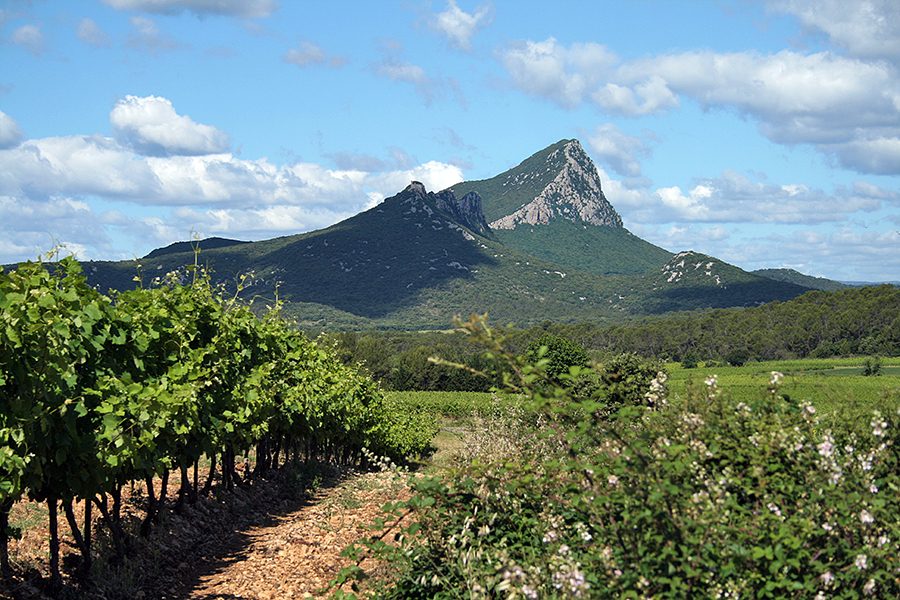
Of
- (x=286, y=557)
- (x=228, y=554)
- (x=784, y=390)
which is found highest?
(x=784, y=390)

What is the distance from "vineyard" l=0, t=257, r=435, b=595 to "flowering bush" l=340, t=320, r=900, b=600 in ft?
5.97

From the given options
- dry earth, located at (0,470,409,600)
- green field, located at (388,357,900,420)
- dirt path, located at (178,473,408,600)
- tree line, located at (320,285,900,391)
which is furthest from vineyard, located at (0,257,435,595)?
tree line, located at (320,285,900,391)

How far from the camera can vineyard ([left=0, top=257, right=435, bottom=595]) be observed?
17.1ft

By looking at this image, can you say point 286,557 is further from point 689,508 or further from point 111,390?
point 689,508

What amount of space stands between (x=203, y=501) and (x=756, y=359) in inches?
4348

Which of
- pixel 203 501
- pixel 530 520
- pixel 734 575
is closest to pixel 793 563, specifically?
pixel 734 575

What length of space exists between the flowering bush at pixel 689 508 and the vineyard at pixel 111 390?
182 centimetres

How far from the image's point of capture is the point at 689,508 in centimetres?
358

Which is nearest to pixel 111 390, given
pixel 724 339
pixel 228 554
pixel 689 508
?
pixel 228 554

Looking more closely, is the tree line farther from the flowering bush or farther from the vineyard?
the flowering bush

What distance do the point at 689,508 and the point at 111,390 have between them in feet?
18.0

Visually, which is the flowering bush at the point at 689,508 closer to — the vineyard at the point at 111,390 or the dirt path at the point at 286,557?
the dirt path at the point at 286,557

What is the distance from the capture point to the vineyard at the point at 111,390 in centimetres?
521

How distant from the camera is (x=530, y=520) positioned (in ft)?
16.2
